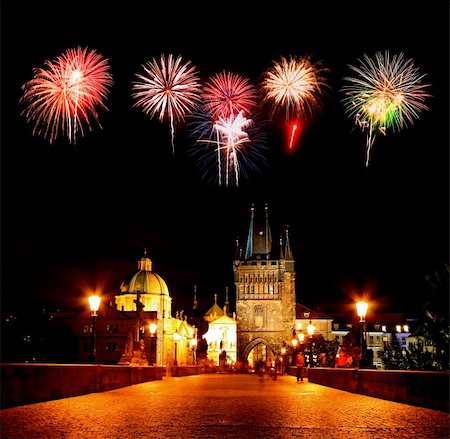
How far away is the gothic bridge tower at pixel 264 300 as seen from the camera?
102750 mm

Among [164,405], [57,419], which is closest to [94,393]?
[164,405]

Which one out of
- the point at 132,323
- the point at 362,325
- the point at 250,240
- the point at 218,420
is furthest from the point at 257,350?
the point at 218,420

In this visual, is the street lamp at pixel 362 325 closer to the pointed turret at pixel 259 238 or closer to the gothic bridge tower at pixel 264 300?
the gothic bridge tower at pixel 264 300

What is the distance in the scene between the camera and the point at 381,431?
8805mm

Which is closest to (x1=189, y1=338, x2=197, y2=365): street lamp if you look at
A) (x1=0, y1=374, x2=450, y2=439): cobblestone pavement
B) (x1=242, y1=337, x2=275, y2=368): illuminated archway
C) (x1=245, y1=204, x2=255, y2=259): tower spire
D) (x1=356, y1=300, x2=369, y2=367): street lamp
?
(x1=242, y1=337, x2=275, y2=368): illuminated archway

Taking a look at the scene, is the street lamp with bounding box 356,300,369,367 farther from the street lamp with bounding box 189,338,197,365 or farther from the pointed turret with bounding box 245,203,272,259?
the pointed turret with bounding box 245,203,272,259

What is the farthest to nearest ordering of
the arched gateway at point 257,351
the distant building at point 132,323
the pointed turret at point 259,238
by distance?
the pointed turret at point 259,238 → the arched gateway at point 257,351 → the distant building at point 132,323

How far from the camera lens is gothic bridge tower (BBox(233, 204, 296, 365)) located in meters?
103

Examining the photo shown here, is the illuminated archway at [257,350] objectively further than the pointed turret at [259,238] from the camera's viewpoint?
No

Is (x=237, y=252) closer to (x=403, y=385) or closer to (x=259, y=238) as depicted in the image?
(x=259, y=238)

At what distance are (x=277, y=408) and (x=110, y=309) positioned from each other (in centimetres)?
7858

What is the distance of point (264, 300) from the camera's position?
105m

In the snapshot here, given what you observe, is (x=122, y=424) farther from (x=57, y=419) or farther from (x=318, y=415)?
(x=318, y=415)

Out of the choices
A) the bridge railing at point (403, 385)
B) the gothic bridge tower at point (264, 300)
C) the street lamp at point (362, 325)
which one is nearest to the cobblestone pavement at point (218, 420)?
the bridge railing at point (403, 385)
